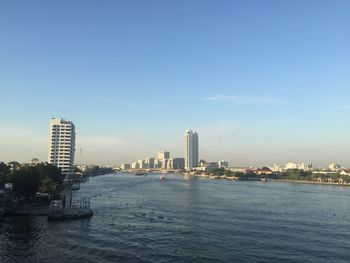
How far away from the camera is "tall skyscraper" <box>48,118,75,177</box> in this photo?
165 m

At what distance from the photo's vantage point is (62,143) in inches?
6585

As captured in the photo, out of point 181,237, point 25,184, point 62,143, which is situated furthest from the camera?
point 62,143

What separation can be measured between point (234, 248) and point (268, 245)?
4140 mm

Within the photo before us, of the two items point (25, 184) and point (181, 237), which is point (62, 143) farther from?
point (181, 237)

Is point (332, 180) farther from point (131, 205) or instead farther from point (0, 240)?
point (0, 240)

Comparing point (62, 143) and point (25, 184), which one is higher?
point (62, 143)

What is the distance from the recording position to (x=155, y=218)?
60562 millimetres

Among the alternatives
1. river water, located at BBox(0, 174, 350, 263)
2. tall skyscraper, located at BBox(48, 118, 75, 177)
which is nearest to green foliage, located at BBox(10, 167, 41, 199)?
river water, located at BBox(0, 174, 350, 263)

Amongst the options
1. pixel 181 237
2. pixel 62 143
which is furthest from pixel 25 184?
pixel 62 143

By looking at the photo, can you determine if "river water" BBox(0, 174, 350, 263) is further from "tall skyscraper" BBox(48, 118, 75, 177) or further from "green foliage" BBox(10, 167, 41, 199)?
"tall skyscraper" BBox(48, 118, 75, 177)

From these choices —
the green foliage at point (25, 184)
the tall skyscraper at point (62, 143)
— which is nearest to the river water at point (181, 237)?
the green foliage at point (25, 184)

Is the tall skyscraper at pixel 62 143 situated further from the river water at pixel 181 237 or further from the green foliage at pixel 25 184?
the river water at pixel 181 237

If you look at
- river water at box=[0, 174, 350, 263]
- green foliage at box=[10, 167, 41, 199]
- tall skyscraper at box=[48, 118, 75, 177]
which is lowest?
river water at box=[0, 174, 350, 263]

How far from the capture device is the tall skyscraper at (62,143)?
165 meters
